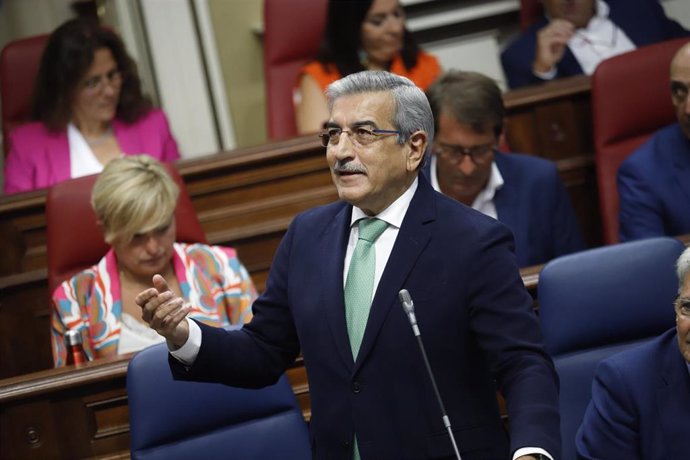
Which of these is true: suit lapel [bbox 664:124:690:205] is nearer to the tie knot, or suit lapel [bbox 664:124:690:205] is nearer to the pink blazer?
the tie knot

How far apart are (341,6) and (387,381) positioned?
218 centimetres

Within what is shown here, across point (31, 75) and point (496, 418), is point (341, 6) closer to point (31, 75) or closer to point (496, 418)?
point (31, 75)

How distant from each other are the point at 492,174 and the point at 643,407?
1.14m

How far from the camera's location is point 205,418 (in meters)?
2.23

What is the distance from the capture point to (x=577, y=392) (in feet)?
7.40

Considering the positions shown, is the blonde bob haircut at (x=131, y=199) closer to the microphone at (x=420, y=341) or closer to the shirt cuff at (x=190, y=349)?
the shirt cuff at (x=190, y=349)

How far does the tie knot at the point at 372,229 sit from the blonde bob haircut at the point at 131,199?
39.9 inches

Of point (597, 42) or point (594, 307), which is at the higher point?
point (597, 42)

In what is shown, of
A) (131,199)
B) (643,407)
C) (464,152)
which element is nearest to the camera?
(643,407)

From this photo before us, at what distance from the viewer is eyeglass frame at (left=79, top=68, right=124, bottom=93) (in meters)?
3.48

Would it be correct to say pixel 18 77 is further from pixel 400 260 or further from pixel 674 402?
pixel 674 402

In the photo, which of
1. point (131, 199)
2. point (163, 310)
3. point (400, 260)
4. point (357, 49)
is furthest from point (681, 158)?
point (163, 310)

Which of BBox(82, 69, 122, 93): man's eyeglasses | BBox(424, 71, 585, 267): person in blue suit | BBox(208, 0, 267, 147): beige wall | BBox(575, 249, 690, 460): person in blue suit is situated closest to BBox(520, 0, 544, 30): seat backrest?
BBox(208, 0, 267, 147): beige wall

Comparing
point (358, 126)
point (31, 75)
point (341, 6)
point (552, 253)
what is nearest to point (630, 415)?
point (358, 126)
